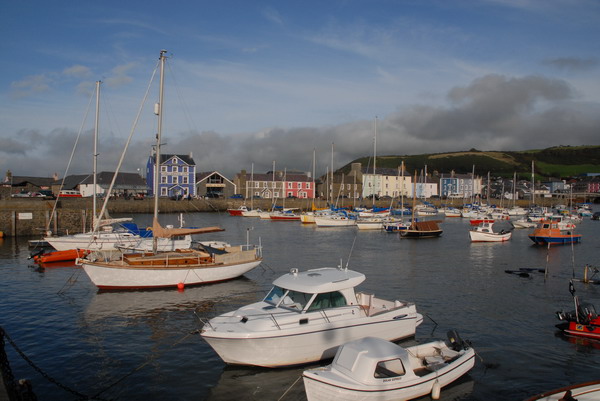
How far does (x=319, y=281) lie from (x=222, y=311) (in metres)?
7.93

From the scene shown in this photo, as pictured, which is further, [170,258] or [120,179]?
[120,179]

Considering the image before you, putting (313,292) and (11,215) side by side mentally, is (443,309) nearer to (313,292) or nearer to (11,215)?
(313,292)

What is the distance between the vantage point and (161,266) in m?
26.2

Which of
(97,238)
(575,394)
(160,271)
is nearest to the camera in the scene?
(575,394)

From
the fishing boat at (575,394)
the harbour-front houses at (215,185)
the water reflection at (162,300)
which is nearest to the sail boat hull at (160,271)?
the water reflection at (162,300)

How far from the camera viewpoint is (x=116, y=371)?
51.1 feet

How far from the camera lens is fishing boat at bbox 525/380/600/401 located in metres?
11.1

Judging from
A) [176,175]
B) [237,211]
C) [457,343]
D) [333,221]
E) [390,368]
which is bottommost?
[457,343]

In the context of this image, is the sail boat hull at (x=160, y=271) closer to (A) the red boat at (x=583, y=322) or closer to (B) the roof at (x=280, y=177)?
(A) the red boat at (x=583, y=322)

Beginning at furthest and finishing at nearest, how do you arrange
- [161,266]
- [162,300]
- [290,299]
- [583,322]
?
[161,266], [162,300], [583,322], [290,299]

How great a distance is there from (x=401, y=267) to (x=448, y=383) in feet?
74.4

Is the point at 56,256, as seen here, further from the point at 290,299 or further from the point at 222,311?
the point at 290,299

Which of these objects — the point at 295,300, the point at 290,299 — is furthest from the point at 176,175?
the point at 295,300

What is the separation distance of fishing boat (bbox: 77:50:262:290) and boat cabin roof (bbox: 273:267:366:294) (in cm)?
1125
